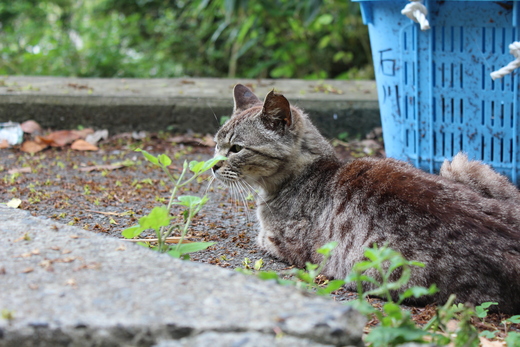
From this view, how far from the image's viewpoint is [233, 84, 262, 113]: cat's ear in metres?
3.73

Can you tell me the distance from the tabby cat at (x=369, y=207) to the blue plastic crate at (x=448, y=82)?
2.12 feet

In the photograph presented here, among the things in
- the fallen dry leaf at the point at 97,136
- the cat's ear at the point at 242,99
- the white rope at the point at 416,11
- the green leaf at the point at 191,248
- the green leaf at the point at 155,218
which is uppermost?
the white rope at the point at 416,11

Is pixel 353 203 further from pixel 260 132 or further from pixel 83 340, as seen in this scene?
pixel 83 340

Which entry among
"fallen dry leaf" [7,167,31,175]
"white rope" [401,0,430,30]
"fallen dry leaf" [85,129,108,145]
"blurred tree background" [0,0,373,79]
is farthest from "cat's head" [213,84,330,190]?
"blurred tree background" [0,0,373,79]

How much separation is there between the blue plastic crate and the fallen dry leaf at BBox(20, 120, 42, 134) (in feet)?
9.70

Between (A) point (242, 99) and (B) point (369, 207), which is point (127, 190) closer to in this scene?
(A) point (242, 99)

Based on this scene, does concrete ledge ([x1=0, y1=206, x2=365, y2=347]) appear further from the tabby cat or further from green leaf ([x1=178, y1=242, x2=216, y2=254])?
the tabby cat

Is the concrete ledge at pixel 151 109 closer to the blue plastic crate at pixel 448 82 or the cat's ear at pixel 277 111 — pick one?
the blue plastic crate at pixel 448 82

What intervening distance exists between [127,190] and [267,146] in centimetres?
126

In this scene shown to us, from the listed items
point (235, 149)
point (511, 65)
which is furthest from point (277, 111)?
point (511, 65)

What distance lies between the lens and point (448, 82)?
148 inches

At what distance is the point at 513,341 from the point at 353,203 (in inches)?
40.7

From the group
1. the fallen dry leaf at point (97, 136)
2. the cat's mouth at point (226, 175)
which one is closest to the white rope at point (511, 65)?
the cat's mouth at point (226, 175)

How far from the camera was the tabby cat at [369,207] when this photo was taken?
8.21ft
